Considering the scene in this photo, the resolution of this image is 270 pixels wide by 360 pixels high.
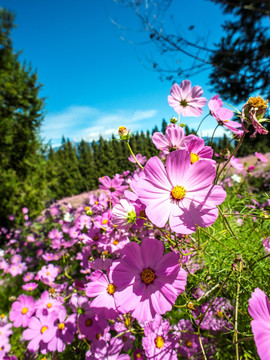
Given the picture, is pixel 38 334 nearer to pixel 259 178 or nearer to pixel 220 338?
pixel 220 338

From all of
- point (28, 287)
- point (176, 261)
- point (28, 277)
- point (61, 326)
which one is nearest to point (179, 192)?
point (176, 261)

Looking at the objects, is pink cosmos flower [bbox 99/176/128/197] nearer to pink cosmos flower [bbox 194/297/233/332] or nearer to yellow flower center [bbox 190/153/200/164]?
yellow flower center [bbox 190/153/200/164]

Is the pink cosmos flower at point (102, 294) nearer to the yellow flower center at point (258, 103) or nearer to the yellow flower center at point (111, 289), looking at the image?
the yellow flower center at point (111, 289)

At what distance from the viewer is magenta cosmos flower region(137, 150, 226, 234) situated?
0.31 m

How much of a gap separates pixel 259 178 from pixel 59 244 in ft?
12.3

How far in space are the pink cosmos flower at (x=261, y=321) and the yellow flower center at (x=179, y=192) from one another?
7.2 inches

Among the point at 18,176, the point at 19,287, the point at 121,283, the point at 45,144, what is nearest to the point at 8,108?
the point at 45,144

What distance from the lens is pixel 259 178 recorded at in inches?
144

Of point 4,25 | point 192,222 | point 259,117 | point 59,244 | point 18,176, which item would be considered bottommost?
point 59,244

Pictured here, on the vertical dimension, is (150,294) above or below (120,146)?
below

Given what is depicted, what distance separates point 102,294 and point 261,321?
0.35 m

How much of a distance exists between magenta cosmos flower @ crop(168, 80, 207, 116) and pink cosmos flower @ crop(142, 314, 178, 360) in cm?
57

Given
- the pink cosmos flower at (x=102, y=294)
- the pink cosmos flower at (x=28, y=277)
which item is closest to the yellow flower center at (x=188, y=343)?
the pink cosmos flower at (x=102, y=294)

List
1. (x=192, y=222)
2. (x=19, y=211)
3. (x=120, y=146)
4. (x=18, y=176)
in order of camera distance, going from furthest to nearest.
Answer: (x=120, y=146) → (x=18, y=176) → (x=19, y=211) → (x=192, y=222)
